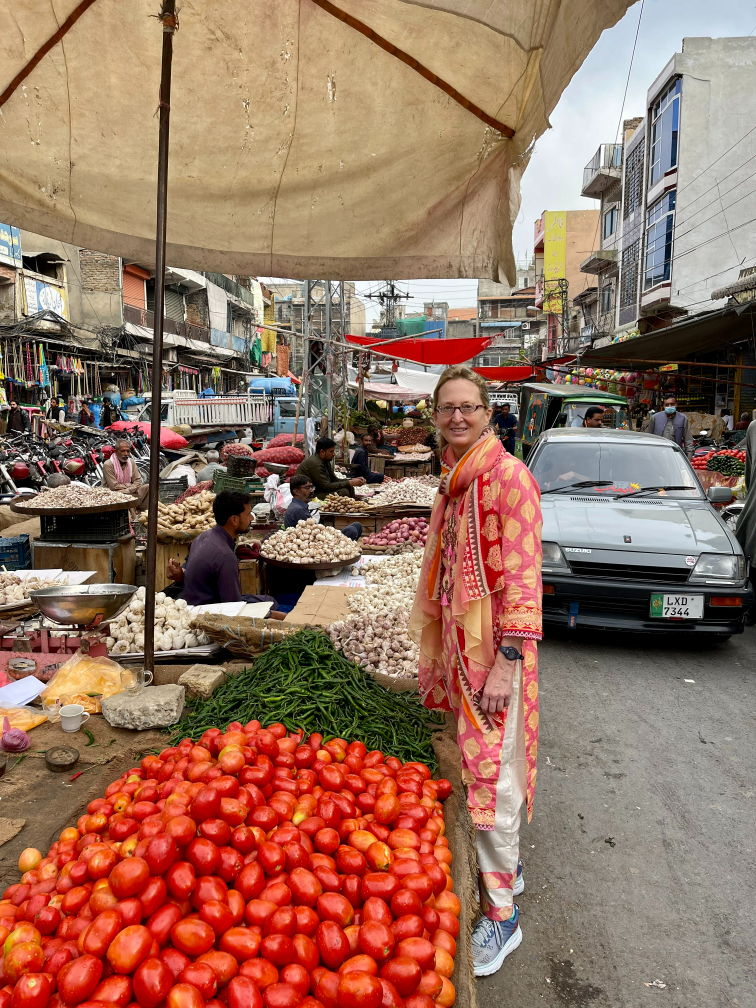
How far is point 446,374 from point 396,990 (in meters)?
1.94

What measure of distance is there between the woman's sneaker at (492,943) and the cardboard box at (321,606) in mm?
2051

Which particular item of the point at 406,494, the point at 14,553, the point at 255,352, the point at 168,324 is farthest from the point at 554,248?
the point at 14,553

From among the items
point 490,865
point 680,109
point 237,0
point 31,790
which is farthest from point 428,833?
point 680,109

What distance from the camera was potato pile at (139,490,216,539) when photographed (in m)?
7.14

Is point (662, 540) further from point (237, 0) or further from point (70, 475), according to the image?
point (70, 475)

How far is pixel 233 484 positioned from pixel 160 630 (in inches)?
208

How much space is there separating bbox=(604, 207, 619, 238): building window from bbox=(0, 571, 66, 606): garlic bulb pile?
3719cm

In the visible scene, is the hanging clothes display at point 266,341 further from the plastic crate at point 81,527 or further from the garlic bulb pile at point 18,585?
the garlic bulb pile at point 18,585

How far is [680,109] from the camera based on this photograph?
875 inches

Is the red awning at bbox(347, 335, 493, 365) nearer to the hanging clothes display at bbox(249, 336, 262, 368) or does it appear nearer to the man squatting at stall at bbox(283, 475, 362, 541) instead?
the man squatting at stall at bbox(283, 475, 362, 541)

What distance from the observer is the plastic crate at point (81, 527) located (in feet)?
22.0

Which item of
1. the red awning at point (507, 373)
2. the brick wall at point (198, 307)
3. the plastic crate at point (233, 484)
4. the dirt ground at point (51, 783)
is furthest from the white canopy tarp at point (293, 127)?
the brick wall at point (198, 307)

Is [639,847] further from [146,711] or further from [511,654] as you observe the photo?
[146,711]

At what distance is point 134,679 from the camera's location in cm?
330
